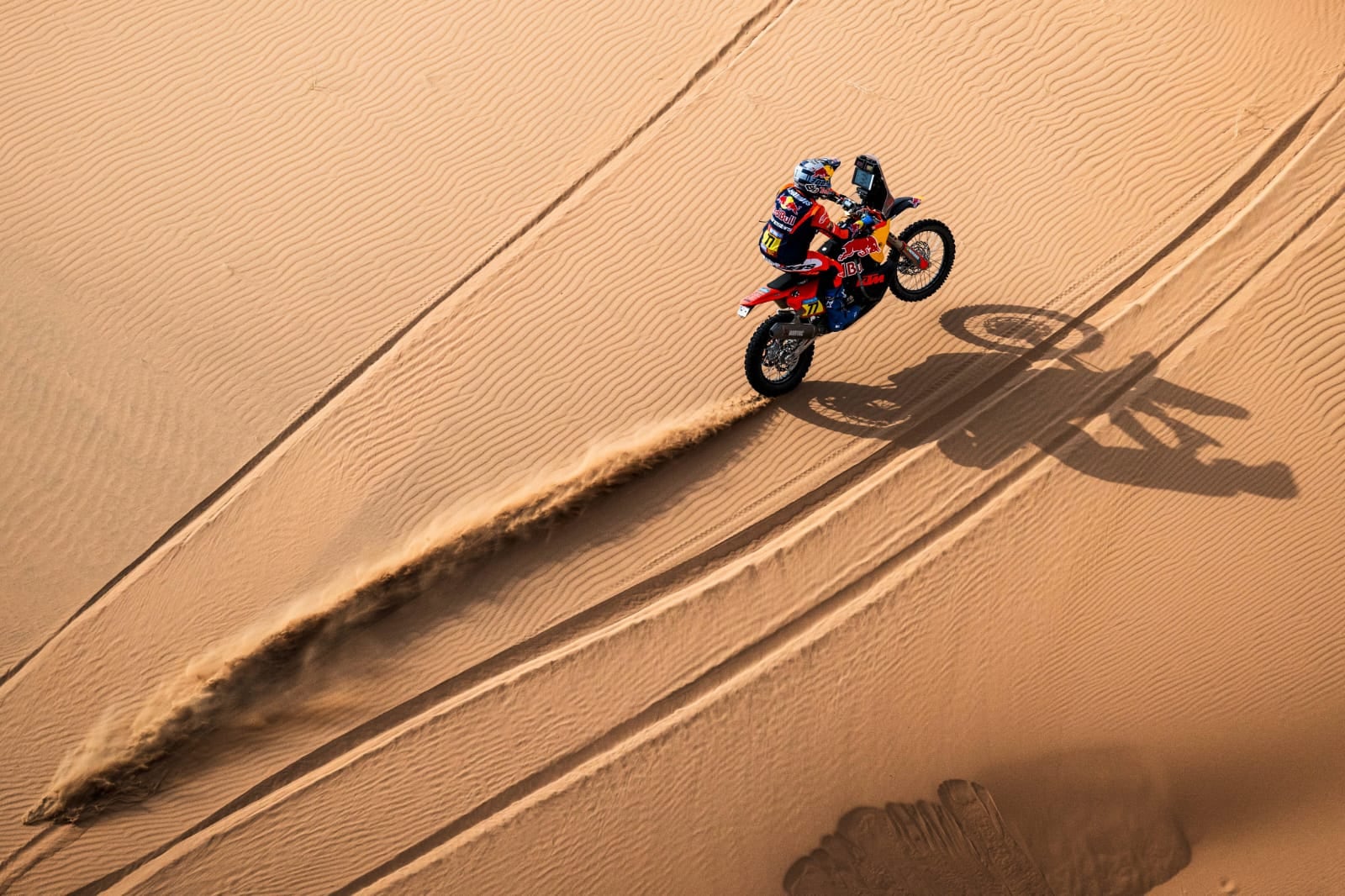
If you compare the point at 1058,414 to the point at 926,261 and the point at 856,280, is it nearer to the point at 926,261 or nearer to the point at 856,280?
the point at 926,261

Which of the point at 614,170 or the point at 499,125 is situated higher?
the point at 499,125

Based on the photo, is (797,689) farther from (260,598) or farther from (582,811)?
(260,598)

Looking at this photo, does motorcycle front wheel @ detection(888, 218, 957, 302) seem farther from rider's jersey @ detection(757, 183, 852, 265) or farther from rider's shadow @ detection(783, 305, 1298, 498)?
rider's jersey @ detection(757, 183, 852, 265)

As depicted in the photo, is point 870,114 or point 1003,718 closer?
point 1003,718

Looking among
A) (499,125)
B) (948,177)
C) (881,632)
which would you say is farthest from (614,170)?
(881,632)

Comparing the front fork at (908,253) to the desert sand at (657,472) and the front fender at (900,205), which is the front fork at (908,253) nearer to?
the front fender at (900,205)

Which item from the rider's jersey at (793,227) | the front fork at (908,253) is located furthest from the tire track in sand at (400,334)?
the front fork at (908,253)

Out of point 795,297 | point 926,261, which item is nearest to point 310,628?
point 795,297
